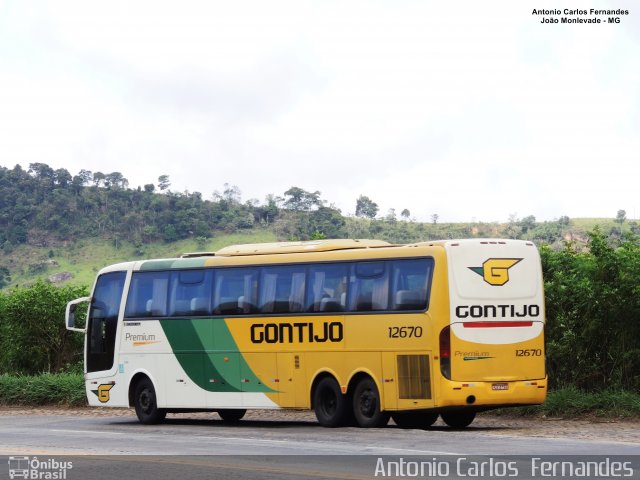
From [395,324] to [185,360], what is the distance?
5298mm

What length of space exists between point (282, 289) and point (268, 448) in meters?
6.26

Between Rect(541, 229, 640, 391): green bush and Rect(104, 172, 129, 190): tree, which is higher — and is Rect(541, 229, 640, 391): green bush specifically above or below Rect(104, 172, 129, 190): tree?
below

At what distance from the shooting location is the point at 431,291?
2112 cm

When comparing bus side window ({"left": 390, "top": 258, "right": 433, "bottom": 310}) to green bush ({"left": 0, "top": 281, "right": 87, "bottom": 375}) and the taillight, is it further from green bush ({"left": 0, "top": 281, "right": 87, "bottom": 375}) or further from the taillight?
green bush ({"left": 0, "top": 281, "right": 87, "bottom": 375})

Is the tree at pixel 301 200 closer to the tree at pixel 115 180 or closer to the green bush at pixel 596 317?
the tree at pixel 115 180

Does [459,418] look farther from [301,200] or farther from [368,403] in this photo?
[301,200]

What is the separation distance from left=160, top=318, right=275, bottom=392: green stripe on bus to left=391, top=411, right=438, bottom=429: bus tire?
244 centimetres

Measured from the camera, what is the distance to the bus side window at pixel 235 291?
24.0 metres

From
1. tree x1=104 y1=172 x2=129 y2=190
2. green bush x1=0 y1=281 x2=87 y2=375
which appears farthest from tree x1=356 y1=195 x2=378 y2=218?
green bush x1=0 y1=281 x2=87 y2=375

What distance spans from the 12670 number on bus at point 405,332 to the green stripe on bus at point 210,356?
3.17 metres

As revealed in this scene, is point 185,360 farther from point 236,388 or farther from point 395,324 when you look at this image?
point 395,324

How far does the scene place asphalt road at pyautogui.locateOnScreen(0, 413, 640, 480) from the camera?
14602 mm
